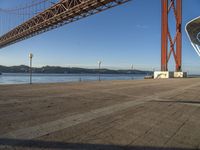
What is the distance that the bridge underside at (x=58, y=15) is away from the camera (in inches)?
1169

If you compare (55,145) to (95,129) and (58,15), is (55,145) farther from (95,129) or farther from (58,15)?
(58,15)

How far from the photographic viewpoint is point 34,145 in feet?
10.6

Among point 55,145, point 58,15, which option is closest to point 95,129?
point 55,145

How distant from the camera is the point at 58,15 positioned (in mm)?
33562

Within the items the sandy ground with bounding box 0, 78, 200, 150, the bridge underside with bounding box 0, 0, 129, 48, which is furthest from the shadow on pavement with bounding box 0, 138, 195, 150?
the bridge underside with bounding box 0, 0, 129, 48

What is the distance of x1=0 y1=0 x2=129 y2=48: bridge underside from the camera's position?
97.4 ft

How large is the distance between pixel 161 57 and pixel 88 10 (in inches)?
567

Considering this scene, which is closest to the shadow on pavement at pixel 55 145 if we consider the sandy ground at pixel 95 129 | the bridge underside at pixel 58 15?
the sandy ground at pixel 95 129

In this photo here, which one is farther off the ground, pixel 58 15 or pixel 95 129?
pixel 58 15

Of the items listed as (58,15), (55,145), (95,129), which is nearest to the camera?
(55,145)

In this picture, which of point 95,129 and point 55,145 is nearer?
point 55,145

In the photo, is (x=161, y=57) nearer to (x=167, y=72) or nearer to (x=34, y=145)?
(x=167, y=72)

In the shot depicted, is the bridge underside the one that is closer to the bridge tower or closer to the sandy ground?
the bridge tower

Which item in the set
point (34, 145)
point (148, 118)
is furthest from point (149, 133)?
point (34, 145)
